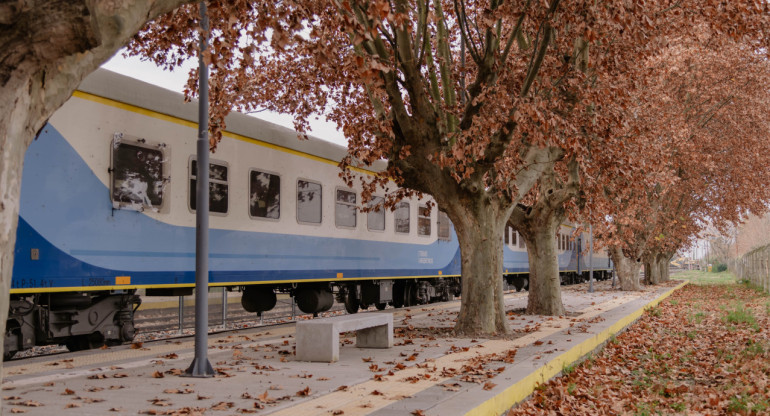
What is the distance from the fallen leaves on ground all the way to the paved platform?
11.0 inches

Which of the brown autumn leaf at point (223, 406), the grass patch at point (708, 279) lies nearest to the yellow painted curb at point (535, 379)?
the brown autumn leaf at point (223, 406)

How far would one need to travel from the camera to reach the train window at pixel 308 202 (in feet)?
47.1

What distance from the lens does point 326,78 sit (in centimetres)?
1332

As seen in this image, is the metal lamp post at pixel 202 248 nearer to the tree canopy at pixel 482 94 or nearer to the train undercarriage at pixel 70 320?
the tree canopy at pixel 482 94

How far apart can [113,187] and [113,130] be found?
2.51 feet

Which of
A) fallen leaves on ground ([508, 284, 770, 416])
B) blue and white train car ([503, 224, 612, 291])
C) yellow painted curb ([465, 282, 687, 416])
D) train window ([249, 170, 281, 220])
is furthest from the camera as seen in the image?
blue and white train car ([503, 224, 612, 291])

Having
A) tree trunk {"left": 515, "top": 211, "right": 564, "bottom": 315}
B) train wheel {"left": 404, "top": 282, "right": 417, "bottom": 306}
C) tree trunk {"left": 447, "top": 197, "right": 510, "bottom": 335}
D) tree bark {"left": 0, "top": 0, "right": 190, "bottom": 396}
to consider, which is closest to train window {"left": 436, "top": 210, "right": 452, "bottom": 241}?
train wheel {"left": 404, "top": 282, "right": 417, "bottom": 306}

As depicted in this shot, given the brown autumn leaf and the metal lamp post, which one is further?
the metal lamp post

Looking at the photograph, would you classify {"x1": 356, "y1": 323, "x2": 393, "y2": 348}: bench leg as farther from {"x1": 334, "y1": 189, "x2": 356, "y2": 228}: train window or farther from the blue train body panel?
{"x1": 334, "y1": 189, "x2": 356, "y2": 228}: train window

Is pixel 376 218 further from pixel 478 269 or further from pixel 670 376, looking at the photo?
pixel 670 376

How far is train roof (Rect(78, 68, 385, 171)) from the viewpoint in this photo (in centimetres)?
993

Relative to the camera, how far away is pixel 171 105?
11.1 metres

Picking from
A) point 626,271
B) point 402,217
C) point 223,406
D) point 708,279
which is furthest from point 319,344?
point 708,279

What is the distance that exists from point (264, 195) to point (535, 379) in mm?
6858
